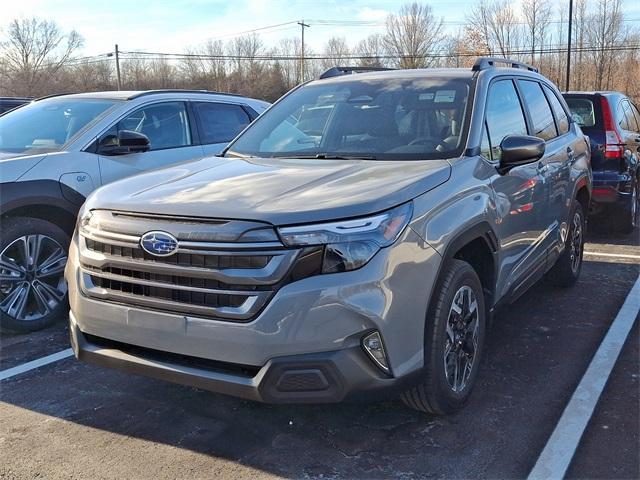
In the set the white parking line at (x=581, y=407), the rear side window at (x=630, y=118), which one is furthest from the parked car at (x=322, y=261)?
the rear side window at (x=630, y=118)

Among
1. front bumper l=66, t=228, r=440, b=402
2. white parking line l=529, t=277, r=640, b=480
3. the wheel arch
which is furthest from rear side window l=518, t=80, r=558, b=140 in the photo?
front bumper l=66, t=228, r=440, b=402

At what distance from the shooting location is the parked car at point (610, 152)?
770 centimetres

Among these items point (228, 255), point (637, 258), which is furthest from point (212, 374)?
point (637, 258)

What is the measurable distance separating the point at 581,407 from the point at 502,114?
1.89m

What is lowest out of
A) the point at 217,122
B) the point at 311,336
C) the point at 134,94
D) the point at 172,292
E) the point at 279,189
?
the point at 311,336

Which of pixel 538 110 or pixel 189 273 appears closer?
pixel 189 273

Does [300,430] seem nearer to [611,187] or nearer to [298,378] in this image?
[298,378]

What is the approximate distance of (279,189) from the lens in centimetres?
295

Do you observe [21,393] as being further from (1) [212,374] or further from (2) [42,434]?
(1) [212,374]

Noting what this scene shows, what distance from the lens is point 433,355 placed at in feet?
9.53

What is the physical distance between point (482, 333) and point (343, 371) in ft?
4.18

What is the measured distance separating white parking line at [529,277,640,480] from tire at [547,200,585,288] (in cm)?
69

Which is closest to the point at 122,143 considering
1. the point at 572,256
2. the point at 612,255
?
the point at 572,256

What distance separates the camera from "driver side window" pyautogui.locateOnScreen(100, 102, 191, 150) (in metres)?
5.47
